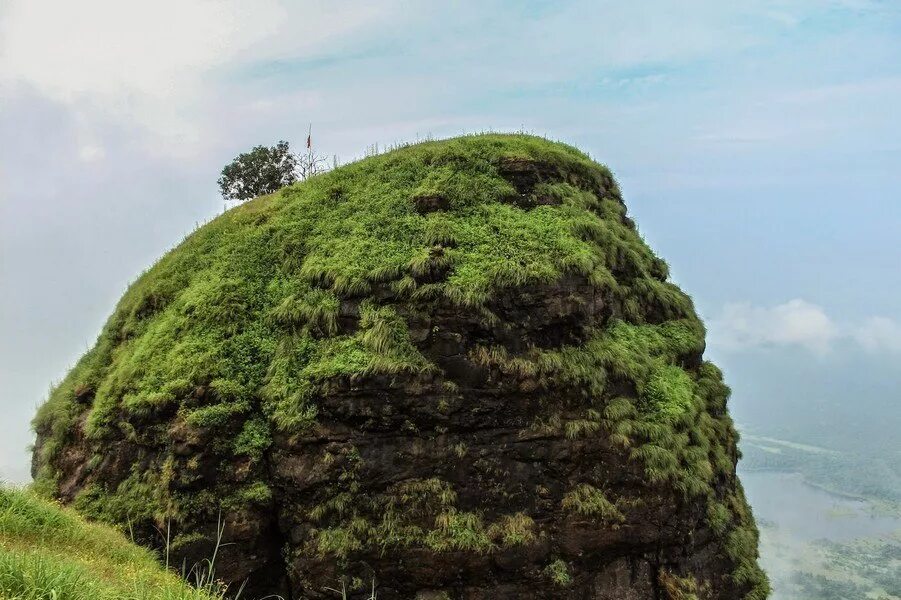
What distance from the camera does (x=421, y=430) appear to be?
1101cm

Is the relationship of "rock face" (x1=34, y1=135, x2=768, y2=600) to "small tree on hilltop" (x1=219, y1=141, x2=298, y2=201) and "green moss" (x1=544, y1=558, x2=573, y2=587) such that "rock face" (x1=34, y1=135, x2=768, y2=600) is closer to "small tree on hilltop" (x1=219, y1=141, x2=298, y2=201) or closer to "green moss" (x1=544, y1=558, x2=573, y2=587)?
"green moss" (x1=544, y1=558, x2=573, y2=587)

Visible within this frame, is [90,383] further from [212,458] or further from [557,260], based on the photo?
[557,260]

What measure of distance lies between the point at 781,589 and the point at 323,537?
4223 cm

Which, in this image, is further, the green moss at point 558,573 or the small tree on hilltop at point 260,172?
the small tree on hilltop at point 260,172

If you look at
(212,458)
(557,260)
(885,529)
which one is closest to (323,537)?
(212,458)

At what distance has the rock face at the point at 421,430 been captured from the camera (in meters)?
10.7

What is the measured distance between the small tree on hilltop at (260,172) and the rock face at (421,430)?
8.04m

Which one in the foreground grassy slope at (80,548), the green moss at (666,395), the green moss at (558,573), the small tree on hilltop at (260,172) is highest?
the small tree on hilltop at (260,172)

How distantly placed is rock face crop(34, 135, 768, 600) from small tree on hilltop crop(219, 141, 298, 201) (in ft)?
26.4

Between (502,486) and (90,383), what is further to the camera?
(90,383)

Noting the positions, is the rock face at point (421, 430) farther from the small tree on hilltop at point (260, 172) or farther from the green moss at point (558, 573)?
the small tree on hilltop at point (260, 172)

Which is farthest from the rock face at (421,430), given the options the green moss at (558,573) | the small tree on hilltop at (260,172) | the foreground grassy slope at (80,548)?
the small tree on hilltop at (260,172)

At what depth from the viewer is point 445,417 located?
11.0 m

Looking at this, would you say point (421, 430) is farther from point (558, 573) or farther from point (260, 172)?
point (260, 172)
